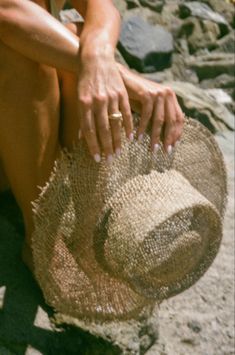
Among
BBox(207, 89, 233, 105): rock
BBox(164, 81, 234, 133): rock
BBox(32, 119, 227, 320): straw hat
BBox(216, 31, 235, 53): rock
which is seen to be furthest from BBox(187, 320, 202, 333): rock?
BBox(216, 31, 235, 53): rock

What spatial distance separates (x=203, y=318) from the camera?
2922mm

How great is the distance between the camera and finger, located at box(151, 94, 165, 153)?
2.08m

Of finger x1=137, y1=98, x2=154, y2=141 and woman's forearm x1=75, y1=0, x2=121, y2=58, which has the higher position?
woman's forearm x1=75, y1=0, x2=121, y2=58

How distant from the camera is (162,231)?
2045mm

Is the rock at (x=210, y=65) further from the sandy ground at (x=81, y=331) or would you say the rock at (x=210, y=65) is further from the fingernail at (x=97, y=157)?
the fingernail at (x=97, y=157)

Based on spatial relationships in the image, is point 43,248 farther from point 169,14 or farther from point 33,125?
point 169,14

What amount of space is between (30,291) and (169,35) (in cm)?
267

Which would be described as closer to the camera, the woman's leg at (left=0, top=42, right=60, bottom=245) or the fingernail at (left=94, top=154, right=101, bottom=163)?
the fingernail at (left=94, top=154, right=101, bottom=163)

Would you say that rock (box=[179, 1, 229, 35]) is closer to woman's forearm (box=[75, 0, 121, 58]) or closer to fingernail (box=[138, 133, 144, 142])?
woman's forearm (box=[75, 0, 121, 58])

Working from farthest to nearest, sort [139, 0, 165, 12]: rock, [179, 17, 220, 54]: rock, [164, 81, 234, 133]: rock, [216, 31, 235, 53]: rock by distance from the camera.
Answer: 1. [216, 31, 235, 53]: rock
2. [179, 17, 220, 54]: rock
3. [139, 0, 165, 12]: rock
4. [164, 81, 234, 133]: rock

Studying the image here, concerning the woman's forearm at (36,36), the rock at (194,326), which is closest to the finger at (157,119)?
the woman's forearm at (36,36)

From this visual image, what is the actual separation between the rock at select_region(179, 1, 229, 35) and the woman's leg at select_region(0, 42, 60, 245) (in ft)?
10.2

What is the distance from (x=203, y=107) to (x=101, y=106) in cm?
232

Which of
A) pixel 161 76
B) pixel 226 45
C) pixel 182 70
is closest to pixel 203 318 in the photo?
pixel 161 76
